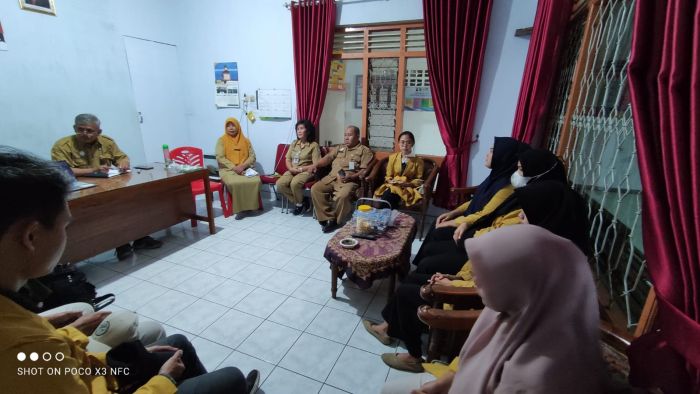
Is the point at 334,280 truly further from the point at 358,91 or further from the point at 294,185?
the point at 358,91

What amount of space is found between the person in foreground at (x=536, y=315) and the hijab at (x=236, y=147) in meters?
3.66

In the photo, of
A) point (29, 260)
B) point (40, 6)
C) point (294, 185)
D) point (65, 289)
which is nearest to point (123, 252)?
point (65, 289)

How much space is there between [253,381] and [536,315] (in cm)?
128

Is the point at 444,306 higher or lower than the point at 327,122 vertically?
lower

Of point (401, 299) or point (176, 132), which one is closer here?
point (401, 299)

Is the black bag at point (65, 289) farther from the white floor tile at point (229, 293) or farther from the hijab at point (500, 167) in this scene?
the hijab at point (500, 167)

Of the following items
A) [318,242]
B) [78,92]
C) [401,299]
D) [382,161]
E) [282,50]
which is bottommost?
[318,242]

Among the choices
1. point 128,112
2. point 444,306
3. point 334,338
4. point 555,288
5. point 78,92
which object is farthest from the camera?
point 128,112

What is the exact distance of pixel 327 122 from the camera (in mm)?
4457

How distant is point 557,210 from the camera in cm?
135

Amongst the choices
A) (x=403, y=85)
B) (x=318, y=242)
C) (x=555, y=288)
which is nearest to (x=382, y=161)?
(x=403, y=85)

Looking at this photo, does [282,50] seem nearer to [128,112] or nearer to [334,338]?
[128,112]

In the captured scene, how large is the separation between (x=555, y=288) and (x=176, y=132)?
5.23 m

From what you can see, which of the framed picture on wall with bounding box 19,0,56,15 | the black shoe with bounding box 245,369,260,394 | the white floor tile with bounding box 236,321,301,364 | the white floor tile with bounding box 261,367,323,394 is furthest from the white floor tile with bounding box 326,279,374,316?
the framed picture on wall with bounding box 19,0,56,15
